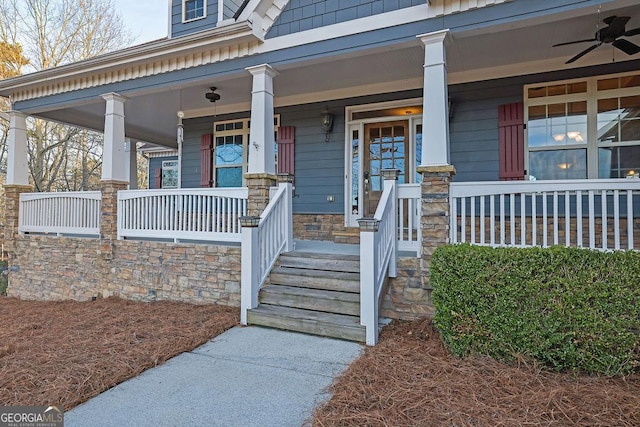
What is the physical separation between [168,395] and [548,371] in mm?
2739

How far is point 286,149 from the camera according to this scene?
7.16 metres

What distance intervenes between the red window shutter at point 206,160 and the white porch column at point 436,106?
519cm

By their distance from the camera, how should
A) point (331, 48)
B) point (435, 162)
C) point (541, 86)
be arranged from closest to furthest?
1. point (435, 162)
2. point (331, 48)
3. point (541, 86)

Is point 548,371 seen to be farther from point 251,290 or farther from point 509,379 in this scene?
point 251,290

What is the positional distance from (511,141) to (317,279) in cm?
354

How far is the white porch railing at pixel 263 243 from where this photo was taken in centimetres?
423

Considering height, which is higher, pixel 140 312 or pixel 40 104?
pixel 40 104

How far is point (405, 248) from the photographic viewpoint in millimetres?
4320

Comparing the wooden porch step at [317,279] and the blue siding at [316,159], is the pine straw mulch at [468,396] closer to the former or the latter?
the wooden porch step at [317,279]

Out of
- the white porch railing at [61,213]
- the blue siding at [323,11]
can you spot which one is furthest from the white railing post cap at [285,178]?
the white porch railing at [61,213]

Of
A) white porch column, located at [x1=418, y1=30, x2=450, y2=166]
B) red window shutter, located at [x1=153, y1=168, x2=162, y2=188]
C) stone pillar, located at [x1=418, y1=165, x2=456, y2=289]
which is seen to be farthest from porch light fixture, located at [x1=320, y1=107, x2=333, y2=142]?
red window shutter, located at [x1=153, y1=168, x2=162, y2=188]

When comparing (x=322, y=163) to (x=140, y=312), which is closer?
(x=140, y=312)

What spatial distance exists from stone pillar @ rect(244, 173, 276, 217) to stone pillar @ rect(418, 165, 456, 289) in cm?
201

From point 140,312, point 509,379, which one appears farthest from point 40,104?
point 509,379
